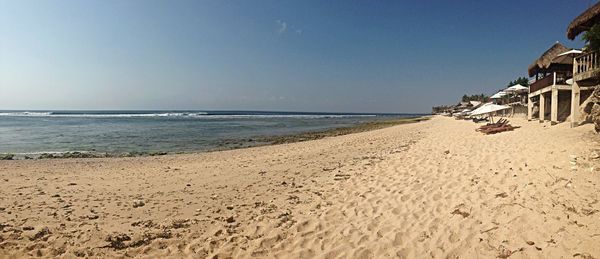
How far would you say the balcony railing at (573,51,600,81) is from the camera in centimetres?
1003

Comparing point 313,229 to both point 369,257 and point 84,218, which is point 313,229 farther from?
point 84,218

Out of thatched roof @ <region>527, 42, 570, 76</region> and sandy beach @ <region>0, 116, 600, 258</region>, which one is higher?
thatched roof @ <region>527, 42, 570, 76</region>

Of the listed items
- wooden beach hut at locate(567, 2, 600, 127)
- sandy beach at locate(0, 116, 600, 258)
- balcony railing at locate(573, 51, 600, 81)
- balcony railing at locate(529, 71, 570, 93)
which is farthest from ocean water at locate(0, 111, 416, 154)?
balcony railing at locate(529, 71, 570, 93)

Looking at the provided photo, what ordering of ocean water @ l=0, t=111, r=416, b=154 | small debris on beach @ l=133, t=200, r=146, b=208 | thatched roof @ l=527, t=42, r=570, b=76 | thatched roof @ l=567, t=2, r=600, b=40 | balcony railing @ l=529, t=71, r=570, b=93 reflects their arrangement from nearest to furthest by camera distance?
small debris on beach @ l=133, t=200, r=146, b=208 < thatched roof @ l=567, t=2, r=600, b=40 < balcony railing @ l=529, t=71, r=570, b=93 < thatched roof @ l=527, t=42, r=570, b=76 < ocean water @ l=0, t=111, r=416, b=154

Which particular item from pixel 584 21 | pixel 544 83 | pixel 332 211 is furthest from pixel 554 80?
pixel 332 211

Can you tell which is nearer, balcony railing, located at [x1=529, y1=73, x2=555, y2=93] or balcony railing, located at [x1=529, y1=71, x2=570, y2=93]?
balcony railing, located at [x1=529, y1=71, x2=570, y2=93]

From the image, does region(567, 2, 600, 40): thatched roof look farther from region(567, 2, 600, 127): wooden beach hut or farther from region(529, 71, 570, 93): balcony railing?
region(529, 71, 570, 93): balcony railing

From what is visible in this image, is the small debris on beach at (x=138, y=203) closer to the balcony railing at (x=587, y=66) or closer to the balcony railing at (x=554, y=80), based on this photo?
the balcony railing at (x=587, y=66)

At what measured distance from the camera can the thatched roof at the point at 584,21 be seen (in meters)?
10.7

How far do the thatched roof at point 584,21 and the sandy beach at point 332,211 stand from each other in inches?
180

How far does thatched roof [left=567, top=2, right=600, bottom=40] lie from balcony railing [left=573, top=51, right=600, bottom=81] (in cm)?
125

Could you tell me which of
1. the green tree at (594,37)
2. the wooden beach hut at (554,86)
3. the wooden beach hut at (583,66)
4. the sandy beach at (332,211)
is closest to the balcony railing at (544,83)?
the wooden beach hut at (554,86)

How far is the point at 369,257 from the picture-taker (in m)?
4.12

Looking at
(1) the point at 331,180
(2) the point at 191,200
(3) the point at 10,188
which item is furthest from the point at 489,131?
(3) the point at 10,188
